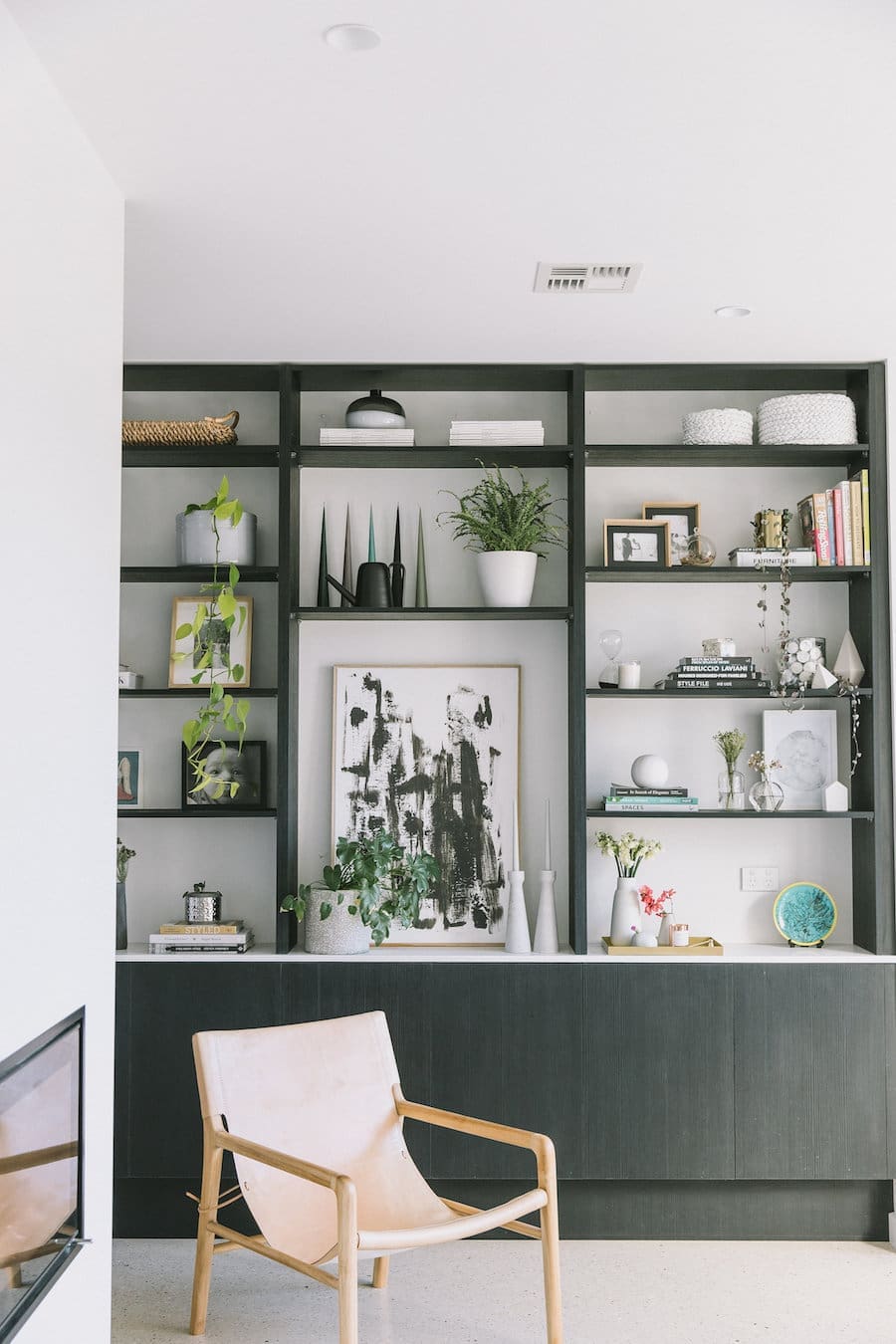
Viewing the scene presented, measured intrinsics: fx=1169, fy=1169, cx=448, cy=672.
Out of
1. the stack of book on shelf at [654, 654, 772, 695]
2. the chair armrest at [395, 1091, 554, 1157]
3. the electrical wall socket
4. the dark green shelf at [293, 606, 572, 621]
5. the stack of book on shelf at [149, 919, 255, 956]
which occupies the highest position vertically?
→ the dark green shelf at [293, 606, 572, 621]

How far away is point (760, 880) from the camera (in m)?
3.90

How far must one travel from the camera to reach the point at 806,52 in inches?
82.0

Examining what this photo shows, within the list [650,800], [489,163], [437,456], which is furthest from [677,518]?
[489,163]

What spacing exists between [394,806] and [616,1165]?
51.6 inches

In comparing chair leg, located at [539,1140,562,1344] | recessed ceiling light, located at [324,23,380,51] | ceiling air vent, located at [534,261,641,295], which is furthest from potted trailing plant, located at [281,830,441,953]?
recessed ceiling light, located at [324,23,380,51]

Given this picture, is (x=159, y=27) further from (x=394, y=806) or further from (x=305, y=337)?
(x=394, y=806)

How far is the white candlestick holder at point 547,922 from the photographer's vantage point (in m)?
3.65

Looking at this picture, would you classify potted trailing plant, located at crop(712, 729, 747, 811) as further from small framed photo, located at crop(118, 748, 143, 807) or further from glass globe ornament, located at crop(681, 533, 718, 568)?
small framed photo, located at crop(118, 748, 143, 807)

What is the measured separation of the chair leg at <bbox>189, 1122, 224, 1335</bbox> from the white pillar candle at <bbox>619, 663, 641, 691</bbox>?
6.05 feet

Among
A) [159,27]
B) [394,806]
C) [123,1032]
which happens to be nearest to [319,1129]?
[123,1032]

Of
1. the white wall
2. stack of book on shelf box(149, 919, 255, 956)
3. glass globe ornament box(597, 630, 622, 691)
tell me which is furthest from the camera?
glass globe ornament box(597, 630, 622, 691)

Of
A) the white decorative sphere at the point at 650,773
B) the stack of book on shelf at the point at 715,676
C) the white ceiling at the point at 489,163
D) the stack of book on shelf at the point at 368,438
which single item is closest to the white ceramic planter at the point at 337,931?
the white decorative sphere at the point at 650,773

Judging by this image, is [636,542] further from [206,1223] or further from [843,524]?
[206,1223]

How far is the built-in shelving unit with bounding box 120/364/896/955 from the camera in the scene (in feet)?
12.2
